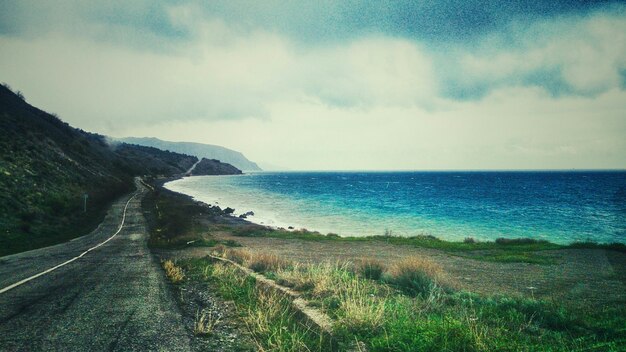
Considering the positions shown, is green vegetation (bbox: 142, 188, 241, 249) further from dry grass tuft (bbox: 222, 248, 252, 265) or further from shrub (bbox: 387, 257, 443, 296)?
shrub (bbox: 387, 257, 443, 296)

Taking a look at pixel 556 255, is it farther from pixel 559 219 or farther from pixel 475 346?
pixel 559 219

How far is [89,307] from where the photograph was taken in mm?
7473

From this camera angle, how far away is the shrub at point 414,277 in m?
8.77

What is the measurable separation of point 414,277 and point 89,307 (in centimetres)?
877

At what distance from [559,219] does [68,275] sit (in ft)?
164

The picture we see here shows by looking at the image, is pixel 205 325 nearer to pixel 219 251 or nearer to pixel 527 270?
pixel 219 251

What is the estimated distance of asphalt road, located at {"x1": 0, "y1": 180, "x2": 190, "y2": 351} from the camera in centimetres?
556

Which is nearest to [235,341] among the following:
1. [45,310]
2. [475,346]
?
[475,346]

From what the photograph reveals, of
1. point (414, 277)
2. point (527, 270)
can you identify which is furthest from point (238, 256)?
point (527, 270)

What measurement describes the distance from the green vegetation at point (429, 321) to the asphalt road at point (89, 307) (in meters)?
1.85

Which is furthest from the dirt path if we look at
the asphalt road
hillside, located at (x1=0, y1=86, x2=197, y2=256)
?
hillside, located at (x1=0, y1=86, x2=197, y2=256)

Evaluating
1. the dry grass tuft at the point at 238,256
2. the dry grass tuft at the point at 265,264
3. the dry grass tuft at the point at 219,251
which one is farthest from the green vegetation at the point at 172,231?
the dry grass tuft at the point at 265,264

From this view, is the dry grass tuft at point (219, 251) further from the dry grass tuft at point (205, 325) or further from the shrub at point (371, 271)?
the dry grass tuft at point (205, 325)

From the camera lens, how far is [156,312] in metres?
7.27
